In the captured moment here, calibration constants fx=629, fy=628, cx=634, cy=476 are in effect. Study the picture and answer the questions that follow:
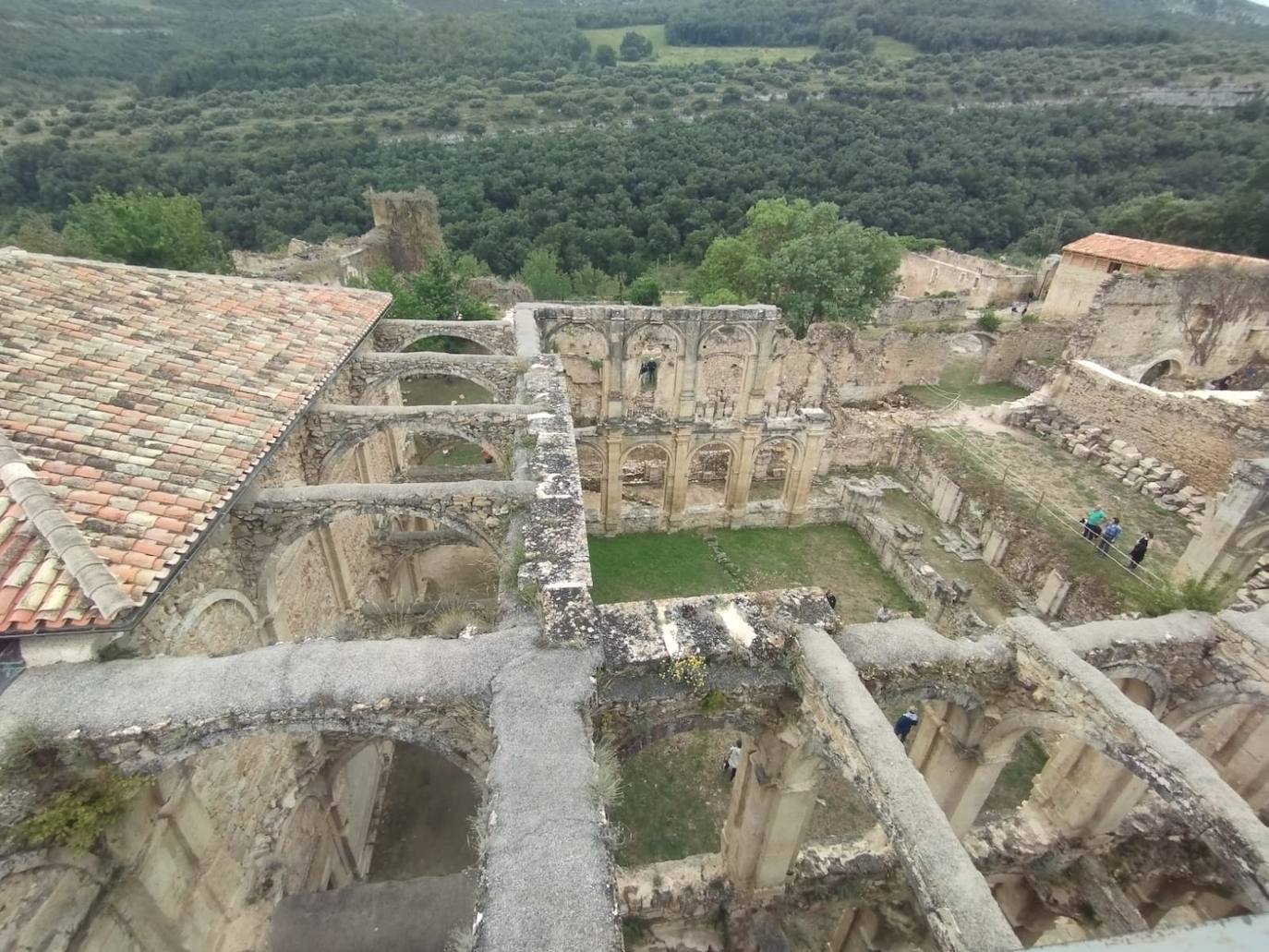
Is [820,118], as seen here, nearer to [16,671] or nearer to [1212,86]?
[1212,86]

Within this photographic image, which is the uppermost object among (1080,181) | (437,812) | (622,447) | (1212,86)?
(1212,86)

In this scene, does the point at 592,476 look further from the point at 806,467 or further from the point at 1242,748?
the point at 1242,748

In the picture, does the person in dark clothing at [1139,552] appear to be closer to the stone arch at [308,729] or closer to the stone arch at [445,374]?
the stone arch at [445,374]

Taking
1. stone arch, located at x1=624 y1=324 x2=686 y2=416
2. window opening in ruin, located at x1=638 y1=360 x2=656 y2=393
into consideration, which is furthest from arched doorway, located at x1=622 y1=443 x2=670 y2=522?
window opening in ruin, located at x1=638 y1=360 x2=656 y2=393

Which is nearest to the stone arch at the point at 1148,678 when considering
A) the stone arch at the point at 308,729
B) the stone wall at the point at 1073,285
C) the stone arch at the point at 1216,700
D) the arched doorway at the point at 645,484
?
the stone arch at the point at 1216,700

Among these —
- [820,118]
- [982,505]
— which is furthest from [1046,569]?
[820,118]

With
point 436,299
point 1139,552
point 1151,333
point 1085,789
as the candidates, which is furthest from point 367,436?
point 1151,333

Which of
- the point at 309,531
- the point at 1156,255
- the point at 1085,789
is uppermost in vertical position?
the point at 309,531
